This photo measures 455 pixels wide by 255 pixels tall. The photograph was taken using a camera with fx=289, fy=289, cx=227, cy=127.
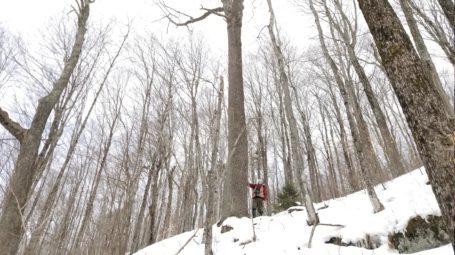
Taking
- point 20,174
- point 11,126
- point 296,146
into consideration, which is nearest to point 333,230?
point 296,146

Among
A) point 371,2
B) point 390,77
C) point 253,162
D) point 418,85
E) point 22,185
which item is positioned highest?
point 253,162

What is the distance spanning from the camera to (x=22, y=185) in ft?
11.5

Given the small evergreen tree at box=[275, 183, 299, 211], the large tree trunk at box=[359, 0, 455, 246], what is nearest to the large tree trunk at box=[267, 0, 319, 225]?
the large tree trunk at box=[359, 0, 455, 246]

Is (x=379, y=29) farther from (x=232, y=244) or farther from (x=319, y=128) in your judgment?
(x=319, y=128)

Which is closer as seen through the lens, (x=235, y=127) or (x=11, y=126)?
(x=11, y=126)

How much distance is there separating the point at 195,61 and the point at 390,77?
13.7 meters

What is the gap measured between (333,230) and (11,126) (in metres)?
4.63

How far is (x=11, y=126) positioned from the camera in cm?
370

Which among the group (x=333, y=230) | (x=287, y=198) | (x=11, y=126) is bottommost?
(x=333, y=230)

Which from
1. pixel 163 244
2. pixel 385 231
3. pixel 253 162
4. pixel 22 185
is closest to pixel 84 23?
pixel 22 185

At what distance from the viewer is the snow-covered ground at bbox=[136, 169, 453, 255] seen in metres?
3.63

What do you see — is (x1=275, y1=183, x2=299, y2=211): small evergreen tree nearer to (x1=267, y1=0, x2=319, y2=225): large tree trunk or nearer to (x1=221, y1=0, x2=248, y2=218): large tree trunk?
(x1=221, y1=0, x2=248, y2=218): large tree trunk

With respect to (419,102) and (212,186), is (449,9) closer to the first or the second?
(419,102)

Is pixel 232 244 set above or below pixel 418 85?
below
